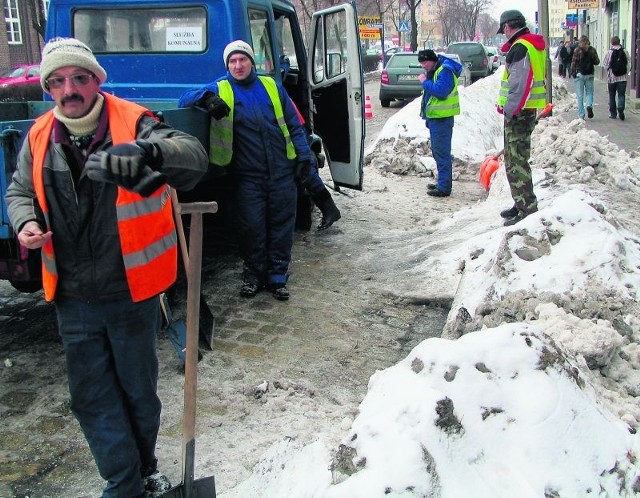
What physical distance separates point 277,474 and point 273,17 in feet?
15.3

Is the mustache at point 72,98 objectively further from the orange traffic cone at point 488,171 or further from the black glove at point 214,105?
the orange traffic cone at point 488,171

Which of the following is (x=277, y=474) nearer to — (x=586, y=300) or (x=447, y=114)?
→ (x=586, y=300)

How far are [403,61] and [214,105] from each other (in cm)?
1734

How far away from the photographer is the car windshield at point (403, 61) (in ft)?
70.1

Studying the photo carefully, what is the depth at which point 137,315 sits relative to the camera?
280cm

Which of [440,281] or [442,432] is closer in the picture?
[442,432]

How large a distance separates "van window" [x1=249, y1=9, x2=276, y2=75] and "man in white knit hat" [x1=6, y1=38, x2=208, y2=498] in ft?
12.1

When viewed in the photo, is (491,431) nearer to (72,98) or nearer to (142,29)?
(72,98)

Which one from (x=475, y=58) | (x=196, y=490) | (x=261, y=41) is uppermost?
(x=475, y=58)

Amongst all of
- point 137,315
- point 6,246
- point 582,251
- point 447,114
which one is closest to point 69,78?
point 137,315

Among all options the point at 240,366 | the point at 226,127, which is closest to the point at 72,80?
the point at 240,366

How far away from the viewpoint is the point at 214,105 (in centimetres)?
513

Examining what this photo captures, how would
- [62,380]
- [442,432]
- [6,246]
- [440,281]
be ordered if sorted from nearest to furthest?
1. [442,432]
2. [6,246]
3. [62,380]
4. [440,281]

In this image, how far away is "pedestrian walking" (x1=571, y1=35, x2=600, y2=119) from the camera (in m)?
15.2
